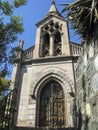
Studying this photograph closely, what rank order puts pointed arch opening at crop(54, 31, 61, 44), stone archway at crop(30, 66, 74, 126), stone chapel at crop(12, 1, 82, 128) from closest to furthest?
stone chapel at crop(12, 1, 82, 128), stone archway at crop(30, 66, 74, 126), pointed arch opening at crop(54, 31, 61, 44)

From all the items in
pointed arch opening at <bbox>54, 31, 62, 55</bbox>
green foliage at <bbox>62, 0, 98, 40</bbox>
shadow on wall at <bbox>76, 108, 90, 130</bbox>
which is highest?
pointed arch opening at <bbox>54, 31, 62, 55</bbox>

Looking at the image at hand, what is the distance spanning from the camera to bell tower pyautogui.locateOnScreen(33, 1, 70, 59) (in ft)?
48.6

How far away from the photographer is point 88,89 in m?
4.44

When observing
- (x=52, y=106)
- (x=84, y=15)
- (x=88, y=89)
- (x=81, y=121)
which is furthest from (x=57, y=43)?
(x=88, y=89)

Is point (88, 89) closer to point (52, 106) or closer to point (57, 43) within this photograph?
point (52, 106)

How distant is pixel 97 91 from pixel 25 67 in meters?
10.7

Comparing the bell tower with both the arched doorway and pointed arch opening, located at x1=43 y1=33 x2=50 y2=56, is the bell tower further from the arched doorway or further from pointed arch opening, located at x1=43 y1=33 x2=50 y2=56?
the arched doorway

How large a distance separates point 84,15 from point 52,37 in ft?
36.5

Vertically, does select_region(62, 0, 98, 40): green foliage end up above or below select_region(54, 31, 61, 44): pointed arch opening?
below

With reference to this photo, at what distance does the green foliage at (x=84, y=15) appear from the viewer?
4204 mm

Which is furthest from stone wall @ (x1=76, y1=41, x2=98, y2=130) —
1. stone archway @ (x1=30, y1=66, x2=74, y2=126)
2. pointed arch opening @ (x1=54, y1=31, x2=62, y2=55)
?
pointed arch opening @ (x1=54, y1=31, x2=62, y2=55)

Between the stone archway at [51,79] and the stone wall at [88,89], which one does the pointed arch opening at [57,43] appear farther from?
the stone wall at [88,89]

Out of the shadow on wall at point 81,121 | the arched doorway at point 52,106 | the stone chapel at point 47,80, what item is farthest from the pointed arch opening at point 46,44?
the shadow on wall at point 81,121

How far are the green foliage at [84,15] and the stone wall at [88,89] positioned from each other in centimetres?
31
